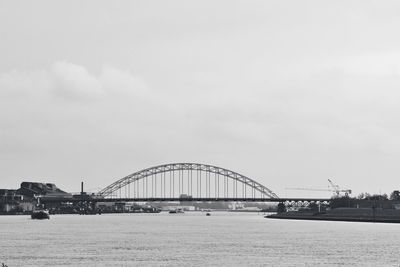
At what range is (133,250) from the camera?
9175cm

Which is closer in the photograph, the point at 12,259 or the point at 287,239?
the point at 12,259

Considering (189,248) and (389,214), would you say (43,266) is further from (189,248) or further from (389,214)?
(389,214)

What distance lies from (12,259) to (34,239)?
31.8 meters

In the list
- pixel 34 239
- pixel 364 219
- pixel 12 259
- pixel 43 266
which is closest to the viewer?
pixel 43 266

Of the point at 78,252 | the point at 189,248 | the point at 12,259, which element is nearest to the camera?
the point at 12,259

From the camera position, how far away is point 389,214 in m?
199

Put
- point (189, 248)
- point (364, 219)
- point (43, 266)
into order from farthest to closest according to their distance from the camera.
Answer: point (364, 219)
point (189, 248)
point (43, 266)

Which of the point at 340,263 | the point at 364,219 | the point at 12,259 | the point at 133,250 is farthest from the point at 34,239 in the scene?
the point at 364,219

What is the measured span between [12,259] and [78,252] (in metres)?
9.98

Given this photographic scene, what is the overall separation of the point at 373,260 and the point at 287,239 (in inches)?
1339

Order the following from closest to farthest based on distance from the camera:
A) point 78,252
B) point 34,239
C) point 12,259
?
point 12,259 < point 78,252 < point 34,239

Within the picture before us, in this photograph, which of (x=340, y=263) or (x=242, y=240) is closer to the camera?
(x=340, y=263)

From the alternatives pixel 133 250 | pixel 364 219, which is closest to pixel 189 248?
pixel 133 250

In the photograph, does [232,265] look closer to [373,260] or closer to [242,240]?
[373,260]
